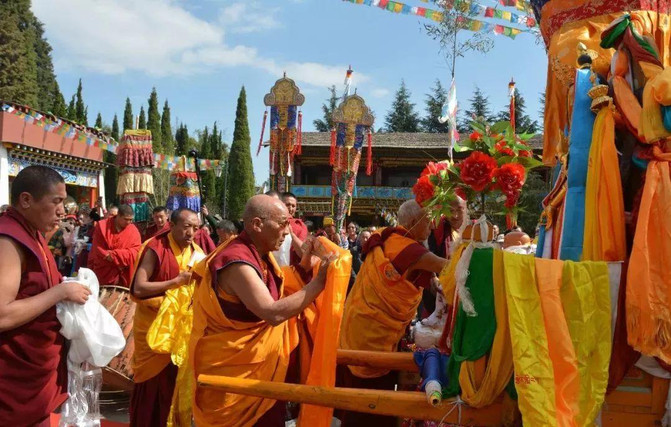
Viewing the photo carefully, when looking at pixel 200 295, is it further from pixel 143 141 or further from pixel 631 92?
pixel 143 141

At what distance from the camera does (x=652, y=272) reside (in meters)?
2.05

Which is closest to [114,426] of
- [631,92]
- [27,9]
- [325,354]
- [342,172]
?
[325,354]

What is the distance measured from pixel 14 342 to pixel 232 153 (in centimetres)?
2776

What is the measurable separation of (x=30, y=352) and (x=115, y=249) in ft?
14.8

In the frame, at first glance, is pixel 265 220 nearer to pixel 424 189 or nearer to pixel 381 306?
pixel 424 189

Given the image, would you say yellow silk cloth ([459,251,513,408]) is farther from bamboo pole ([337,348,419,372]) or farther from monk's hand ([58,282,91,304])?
monk's hand ([58,282,91,304])

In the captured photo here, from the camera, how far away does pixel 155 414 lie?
397cm

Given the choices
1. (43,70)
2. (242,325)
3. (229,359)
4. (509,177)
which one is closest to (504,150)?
(509,177)

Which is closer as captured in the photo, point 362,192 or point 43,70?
point 362,192

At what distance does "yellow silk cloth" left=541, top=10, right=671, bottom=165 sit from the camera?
2619mm

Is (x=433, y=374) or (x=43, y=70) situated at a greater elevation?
(x=43, y=70)

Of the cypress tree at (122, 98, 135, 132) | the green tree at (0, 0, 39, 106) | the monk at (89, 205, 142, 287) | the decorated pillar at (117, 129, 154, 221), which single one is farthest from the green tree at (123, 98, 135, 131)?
the monk at (89, 205, 142, 287)

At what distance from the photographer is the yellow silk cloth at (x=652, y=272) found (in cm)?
197

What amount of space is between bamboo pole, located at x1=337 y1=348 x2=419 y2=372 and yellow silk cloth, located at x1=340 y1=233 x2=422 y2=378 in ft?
1.77
